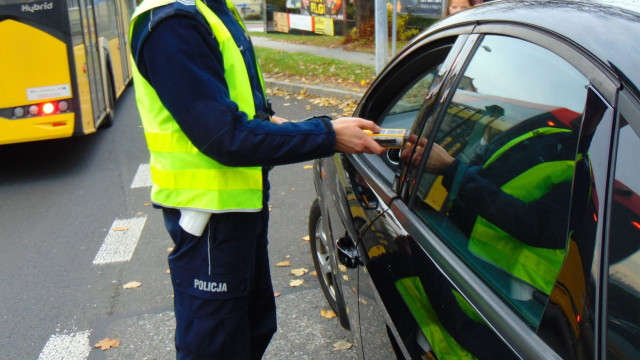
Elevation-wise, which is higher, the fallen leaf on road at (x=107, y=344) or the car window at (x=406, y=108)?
the car window at (x=406, y=108)

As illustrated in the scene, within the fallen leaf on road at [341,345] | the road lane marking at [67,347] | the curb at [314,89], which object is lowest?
the road lane marking at [67,347]

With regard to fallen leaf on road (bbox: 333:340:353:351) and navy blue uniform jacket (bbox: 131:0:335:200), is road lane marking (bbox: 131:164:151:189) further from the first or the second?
navy blue uniform jacket (bbox: 131:0:335:200)

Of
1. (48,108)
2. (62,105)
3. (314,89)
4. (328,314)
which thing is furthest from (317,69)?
(328,314)

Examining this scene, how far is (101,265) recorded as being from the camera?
4500 mm

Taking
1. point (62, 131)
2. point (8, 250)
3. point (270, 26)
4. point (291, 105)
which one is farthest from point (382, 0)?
point (270, 26)

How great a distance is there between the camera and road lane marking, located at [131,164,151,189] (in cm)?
629

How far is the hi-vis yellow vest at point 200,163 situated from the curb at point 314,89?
303 inches

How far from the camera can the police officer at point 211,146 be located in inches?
70.2

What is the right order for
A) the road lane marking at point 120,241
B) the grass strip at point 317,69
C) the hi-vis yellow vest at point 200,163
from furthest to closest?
the grass strip at point 317,69 < the road lane marking at point 120,241 < the hi-vis yellow vest at point 200,163

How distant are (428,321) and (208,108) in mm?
855

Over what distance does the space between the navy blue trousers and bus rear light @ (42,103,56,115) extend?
5168mm

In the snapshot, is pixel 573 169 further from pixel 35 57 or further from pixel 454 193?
pixel 35 57

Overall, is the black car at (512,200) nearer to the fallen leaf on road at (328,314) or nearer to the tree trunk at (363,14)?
the fallen leaf on road at (328,314)

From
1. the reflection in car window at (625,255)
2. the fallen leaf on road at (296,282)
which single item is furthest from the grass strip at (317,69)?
the reflection in car window at (625,255)
